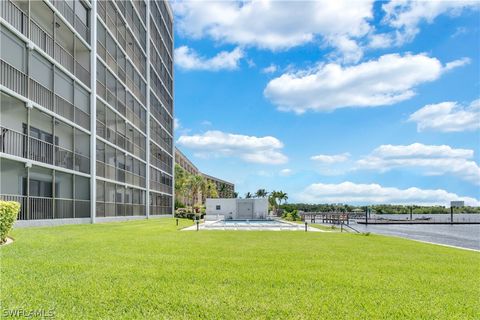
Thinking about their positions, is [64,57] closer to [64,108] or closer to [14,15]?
[64,108]

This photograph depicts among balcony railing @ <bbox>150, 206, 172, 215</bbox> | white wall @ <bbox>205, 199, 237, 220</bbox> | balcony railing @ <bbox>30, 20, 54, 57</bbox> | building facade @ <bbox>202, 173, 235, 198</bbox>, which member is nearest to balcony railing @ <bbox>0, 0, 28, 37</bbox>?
balcony railing @ <bbox>30, 20, 54, 57</bbox>

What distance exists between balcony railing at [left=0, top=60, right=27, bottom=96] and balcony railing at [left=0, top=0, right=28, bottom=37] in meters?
1.92

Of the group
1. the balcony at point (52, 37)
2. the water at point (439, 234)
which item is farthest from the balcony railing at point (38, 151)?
the water at point (439, 234)

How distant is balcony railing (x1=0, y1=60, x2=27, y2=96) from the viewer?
16219mm

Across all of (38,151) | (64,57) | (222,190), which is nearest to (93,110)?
(64,57)

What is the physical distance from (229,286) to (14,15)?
54.5ft

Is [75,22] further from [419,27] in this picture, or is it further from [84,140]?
[419,27]

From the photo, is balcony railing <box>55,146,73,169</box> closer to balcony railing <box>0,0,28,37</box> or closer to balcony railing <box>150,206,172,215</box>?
balcony railing <box>0,0,28,37</box>

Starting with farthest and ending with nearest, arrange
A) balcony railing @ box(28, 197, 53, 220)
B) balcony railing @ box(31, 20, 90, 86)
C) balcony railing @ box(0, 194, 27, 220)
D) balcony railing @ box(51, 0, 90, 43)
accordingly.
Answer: balcony railing @ box(51, 0, 90, 43), balcony railing @ box(31, 20, 90, 86), balcony railing @ box(28, 197, 53, 220), balcony railing @ box(0, 194, 27, 220)

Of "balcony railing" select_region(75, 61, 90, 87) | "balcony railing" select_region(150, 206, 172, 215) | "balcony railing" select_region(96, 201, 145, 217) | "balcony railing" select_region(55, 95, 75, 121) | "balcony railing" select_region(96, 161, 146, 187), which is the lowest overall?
"balcony railing" select_region(150, 206, 172, 215)

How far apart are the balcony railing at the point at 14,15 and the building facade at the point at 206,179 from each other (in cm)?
6650

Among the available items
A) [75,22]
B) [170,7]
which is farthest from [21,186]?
[170,7]

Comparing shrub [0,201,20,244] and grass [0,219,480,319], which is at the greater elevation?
shrub [0,201,20,244]

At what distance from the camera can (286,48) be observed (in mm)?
24109
